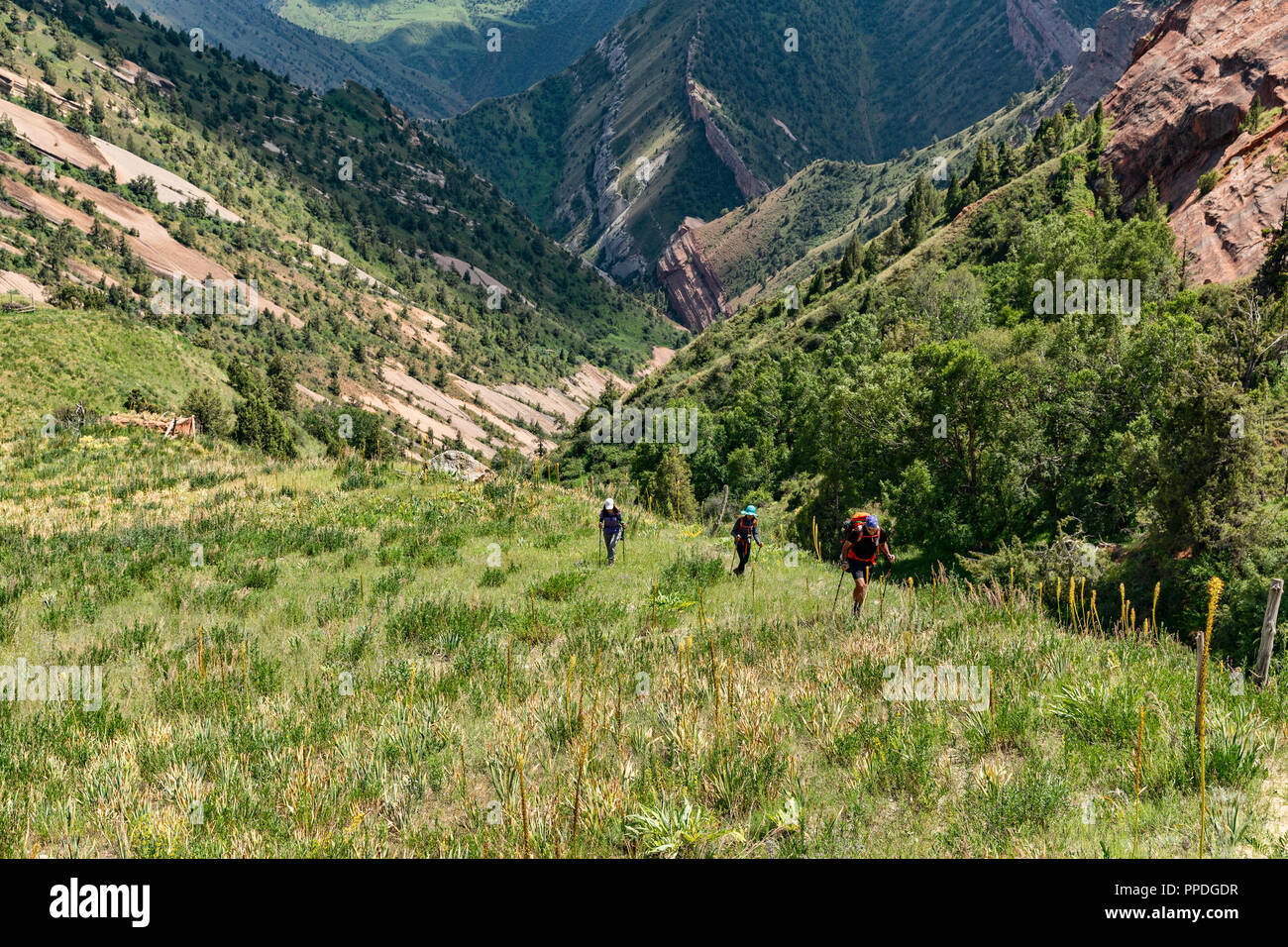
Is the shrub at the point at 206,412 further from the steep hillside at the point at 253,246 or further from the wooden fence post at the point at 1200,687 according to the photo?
the wooden fence post at the point at 1200,687

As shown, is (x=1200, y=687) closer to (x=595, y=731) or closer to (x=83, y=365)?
(x=595, y=731)

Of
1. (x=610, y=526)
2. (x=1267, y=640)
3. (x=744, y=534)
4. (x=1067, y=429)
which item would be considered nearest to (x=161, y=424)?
(x=610, y=526)

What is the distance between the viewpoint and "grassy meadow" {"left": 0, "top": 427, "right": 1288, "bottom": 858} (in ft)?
13.5

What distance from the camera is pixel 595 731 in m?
5.32

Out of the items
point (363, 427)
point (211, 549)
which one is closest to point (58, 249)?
point (363, 427)

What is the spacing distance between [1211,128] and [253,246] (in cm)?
14930

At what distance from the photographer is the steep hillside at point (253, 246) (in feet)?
316

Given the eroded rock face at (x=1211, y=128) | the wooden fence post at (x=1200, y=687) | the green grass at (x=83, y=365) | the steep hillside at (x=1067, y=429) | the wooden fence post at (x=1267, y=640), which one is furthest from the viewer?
the eroded rock face at (x=1211, y=128)

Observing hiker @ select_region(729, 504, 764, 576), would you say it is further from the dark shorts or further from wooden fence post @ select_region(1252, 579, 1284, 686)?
wooden fence post @ select_region(1252, 579, 1284, 686)

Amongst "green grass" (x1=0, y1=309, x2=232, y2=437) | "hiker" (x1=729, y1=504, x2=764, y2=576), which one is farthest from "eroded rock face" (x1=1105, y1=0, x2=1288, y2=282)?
"green grass" (x1=0, y1=309, x2=232, y2=437)

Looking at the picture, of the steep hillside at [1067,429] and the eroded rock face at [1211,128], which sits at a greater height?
the eroded rock face at [1211,128]

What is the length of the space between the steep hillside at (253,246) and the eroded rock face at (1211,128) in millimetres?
80345

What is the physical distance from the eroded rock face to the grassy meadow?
202 ft

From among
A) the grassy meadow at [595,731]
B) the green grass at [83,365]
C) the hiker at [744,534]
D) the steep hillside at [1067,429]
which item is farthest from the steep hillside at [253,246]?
the hiker at [744,534]
